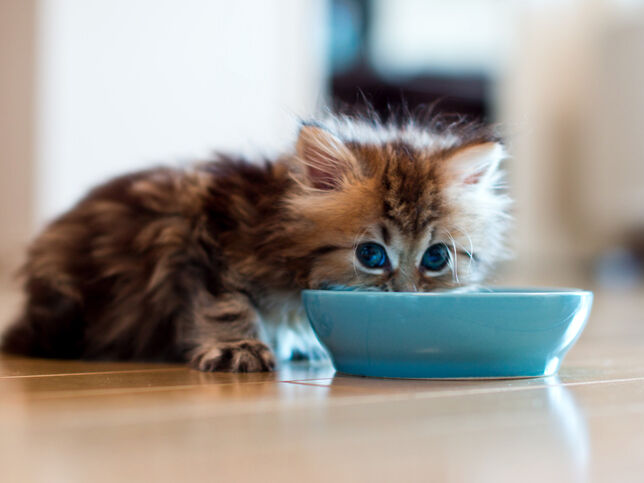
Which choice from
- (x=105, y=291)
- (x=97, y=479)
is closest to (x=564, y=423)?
(x=97, y=479)

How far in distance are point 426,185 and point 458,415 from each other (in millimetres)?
Answer: 628

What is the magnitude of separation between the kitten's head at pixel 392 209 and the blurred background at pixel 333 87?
1730mm

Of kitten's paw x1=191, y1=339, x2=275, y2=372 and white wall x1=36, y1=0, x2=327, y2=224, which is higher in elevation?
white wall x1=36, y1=0, x2=327, y2=224

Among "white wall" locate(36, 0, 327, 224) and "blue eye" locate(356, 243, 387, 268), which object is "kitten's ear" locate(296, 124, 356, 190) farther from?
"white wall" locate(36, 0, 327, 224)

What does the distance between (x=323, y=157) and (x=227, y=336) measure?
468 millimetres

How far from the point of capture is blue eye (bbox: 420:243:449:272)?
170 centimetres

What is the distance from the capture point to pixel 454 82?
7586 mm

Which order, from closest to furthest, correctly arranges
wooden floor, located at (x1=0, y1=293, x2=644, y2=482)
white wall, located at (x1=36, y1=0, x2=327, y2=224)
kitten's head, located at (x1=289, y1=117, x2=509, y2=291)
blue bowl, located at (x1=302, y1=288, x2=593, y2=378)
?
wooden floor, located at (x1=0, y1=293, x2=644, y2=482) < blue bowl, located at (x1=302, y1=288, x2=593, y2=378) < kitten's head, located at (x1=289, y1=117, x2=509, y2=291) < white wall, located at (x1=36, y1=0, x2=327, y2=224)

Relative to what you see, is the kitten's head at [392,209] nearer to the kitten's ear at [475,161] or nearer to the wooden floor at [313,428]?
the kitten's ear at [475,161]

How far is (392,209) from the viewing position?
64.2 inches

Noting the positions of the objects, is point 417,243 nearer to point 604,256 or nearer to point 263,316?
point 263,316

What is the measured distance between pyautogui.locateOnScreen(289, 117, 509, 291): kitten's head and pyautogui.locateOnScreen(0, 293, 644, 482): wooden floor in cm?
26

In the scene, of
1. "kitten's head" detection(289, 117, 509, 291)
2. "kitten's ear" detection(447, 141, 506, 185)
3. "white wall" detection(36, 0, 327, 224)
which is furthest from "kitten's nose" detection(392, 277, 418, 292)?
"white wall" detection(36, 0, 327, 224)

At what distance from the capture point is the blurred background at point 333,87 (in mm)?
5141
